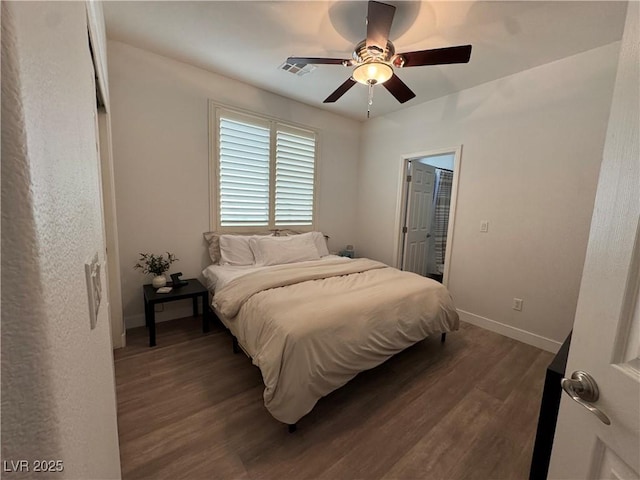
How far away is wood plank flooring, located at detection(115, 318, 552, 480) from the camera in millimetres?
1360

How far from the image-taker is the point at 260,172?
3.32 meters

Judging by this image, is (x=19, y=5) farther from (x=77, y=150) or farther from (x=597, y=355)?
(x=597, y=355)

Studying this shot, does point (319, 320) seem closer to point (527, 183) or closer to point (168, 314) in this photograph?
point (168, 314)

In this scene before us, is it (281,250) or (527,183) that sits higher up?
(527,183)

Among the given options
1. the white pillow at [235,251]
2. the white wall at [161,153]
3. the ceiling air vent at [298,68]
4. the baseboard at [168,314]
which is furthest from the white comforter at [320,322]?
the ceiling air vent at [298,68]

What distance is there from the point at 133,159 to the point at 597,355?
3.29m

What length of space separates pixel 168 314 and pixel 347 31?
3182 millimetres

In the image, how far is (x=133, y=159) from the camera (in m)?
2.56

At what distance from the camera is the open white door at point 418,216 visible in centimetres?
382

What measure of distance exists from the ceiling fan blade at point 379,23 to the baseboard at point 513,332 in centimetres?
284

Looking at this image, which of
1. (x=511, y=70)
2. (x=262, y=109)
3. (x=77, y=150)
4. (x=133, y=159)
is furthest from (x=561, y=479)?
(x=262, y=109)

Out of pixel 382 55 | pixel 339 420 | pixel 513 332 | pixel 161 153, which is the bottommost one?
pixel 339 420

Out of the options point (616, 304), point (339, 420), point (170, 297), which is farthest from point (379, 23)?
point (170, 297)

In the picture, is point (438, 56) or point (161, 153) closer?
point (438, 56)
